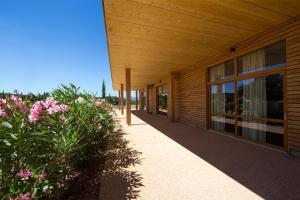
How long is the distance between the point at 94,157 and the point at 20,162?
1952 mm

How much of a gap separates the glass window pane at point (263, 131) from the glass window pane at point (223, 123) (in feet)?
1.24

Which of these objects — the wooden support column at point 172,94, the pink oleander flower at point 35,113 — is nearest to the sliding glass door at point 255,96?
the wooden support column at point 172,94

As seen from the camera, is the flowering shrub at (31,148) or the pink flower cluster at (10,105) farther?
the pink flower cluster at (10,105)

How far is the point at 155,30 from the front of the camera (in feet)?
13.6

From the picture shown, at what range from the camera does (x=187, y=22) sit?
147 inches

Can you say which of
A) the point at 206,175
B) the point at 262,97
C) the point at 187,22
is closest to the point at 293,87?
the point at 262,97

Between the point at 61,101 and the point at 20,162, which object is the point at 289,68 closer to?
the point at 61,101

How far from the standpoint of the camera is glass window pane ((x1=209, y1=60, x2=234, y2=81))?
557 cm

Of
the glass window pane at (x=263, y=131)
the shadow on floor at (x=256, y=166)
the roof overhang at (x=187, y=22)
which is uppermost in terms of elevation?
the roof overhang at (x=187, y=22)

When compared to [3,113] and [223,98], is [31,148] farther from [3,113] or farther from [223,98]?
[223,98]

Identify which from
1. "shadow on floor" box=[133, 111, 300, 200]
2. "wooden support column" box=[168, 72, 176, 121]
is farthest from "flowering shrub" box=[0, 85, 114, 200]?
"wooden support column" box=[168, 72, 176, 121]

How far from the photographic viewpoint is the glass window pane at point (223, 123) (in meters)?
5.54

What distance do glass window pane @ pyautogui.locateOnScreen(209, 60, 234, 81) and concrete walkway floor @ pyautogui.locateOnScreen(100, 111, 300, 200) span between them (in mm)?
2724

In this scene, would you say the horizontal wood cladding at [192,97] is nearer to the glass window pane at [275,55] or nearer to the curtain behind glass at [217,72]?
the curtain behind glass at [217,72]
